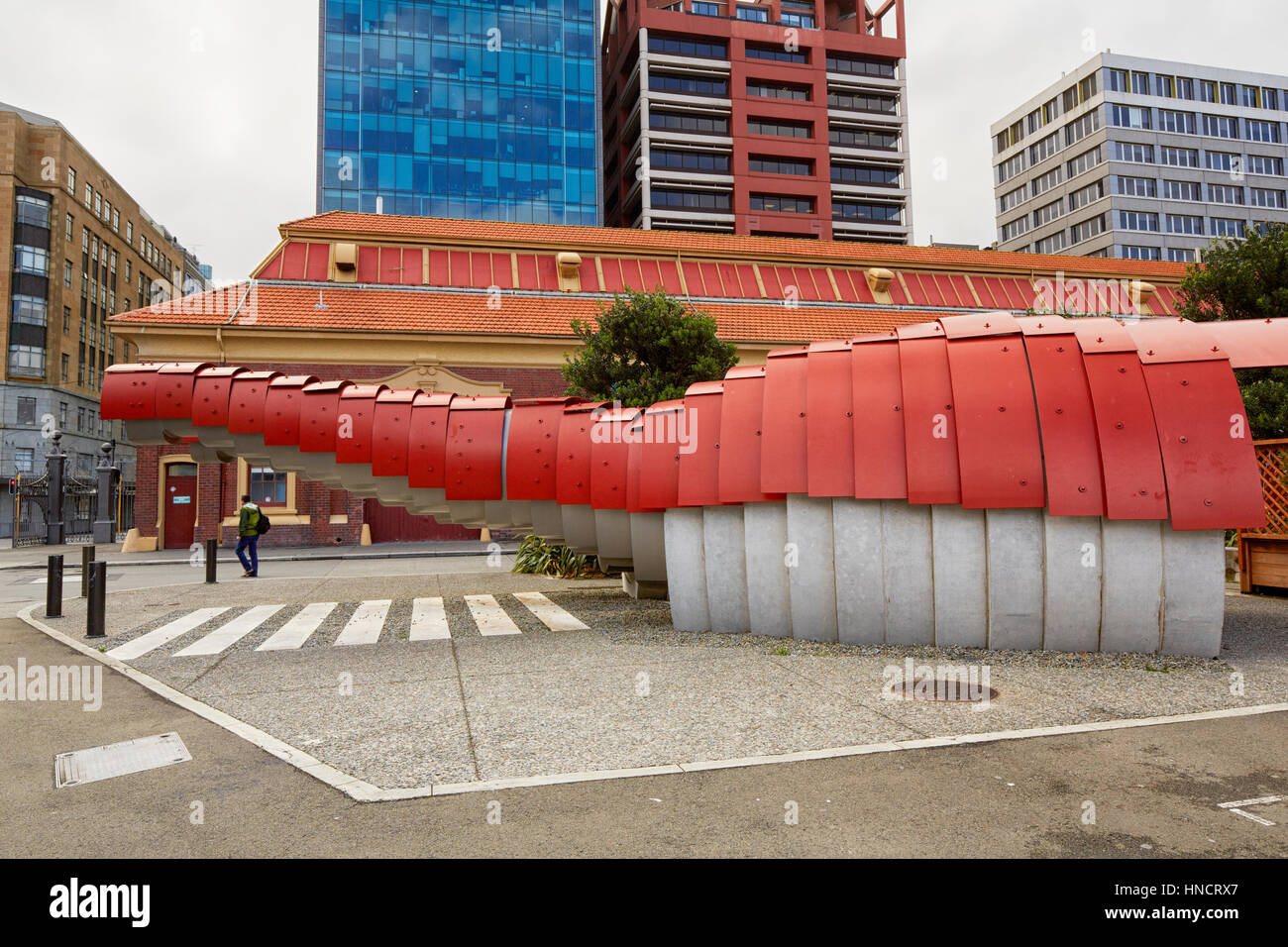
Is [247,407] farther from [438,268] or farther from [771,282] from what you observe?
[771,282]

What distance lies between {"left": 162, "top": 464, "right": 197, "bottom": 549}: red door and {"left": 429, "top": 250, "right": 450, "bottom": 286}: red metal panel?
1181 centimetres

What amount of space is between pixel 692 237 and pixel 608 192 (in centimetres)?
4567

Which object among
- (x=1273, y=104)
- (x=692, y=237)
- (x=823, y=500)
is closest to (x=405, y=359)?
(x=692, y=237)

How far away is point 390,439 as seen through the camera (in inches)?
422

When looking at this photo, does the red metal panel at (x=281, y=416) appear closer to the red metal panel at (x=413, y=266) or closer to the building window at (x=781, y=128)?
the red metal panel at (x=413, y=266)

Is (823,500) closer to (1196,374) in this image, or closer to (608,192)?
(1196,374)

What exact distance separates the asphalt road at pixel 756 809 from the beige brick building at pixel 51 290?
179ft

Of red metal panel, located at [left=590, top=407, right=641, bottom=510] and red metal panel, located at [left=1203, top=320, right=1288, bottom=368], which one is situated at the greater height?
red metal panel, located at [left=1203, top=320, right=1288, bottom=368]

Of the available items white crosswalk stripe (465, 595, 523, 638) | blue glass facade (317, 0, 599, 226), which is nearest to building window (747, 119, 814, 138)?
blue glass facade (317, 0, 599, 226)

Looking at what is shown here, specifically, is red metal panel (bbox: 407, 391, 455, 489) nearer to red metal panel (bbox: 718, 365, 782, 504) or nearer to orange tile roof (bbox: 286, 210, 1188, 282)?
red metal panel (bbox: 718, 365, 782, 504)

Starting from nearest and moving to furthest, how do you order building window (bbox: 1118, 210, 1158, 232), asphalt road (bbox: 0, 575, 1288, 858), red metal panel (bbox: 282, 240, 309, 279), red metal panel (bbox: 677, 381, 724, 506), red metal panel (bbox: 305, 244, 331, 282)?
asphalt road (bbox: 0, 575, 1288, 858)
red metal panel (bbox: 677, 381, 724, 506)
red metal panel (bbox: 282, 240, 309, 279)
red metal panel (bbox: 305, 244, 331, 282)
building window (bbox: 1118, 210, 1158, 232)

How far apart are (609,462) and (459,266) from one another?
24871mm

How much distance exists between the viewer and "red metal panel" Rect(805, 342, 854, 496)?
8.65m
